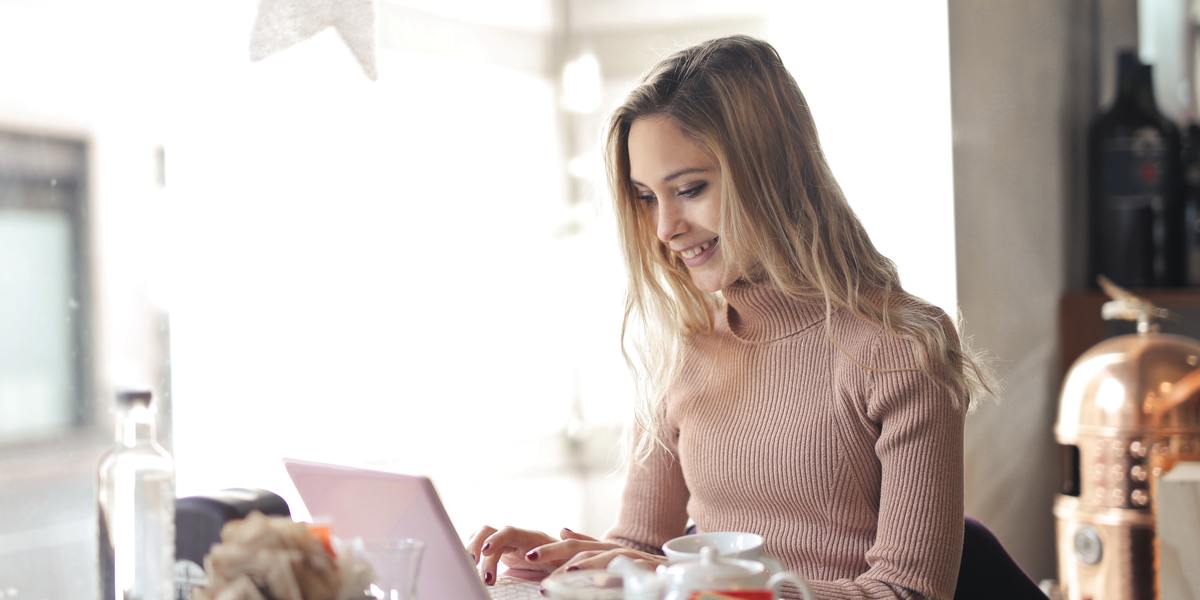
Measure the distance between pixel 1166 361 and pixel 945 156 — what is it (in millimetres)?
527

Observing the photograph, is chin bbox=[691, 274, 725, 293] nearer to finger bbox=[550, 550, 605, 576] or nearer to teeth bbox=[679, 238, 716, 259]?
teeth bbox=[679, 238, 716, 259]

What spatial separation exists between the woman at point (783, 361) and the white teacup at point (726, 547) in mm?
182

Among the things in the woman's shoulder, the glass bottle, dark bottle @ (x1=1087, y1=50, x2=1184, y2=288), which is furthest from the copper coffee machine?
the glass bottle

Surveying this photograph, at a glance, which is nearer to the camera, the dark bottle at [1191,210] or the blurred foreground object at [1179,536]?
the blurred foreground object at [1179,536]

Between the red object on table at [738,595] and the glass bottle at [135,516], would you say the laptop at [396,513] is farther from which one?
the red object on table at [738,595]

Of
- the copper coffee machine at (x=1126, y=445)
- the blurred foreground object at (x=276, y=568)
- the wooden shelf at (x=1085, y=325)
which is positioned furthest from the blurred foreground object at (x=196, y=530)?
the wooden shelf at (x=1085, y=325)

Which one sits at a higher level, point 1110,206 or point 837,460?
point 1110,206

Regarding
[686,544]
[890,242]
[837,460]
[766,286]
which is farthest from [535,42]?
[686,544]

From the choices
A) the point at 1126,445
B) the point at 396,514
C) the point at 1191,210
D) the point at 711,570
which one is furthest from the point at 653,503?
the point at 1191,210

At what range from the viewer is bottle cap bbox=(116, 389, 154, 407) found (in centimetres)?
105

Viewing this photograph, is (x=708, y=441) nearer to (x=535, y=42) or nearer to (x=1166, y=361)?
(x=1166, y=361)

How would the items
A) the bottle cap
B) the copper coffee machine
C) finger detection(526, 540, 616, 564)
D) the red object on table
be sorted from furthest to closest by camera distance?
the copper coffee machine < finger detection(526, 540, 616, 564) < the bottle cap < the red object on table

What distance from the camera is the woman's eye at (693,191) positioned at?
1540 millimetres

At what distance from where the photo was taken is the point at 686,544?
1.15 meters
